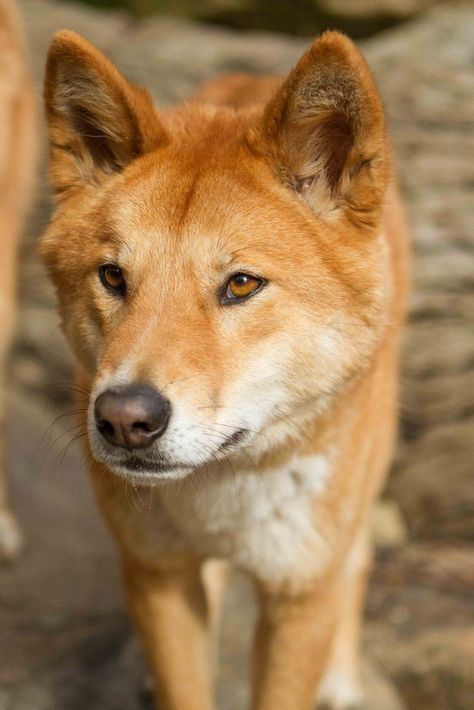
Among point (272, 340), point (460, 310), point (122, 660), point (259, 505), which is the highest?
point (272, 340)

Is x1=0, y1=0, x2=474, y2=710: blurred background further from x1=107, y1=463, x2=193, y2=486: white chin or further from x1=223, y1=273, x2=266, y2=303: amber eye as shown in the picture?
x1=223, y1=273, x2=266, y2=303: amber eye

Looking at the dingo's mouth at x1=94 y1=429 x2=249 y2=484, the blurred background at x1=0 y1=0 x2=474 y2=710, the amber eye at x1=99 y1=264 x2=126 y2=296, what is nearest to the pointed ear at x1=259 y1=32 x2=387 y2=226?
the amber eye at x1=99 y1=264 x2=126 y2=296

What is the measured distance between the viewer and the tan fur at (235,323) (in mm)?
2578

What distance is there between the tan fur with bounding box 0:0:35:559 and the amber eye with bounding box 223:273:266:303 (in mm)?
2310

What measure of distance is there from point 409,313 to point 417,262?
11.2 inches

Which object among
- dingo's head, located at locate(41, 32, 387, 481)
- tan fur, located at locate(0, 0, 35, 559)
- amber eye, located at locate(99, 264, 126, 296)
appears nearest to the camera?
dingo's head, located at locate(41, 32, 387, 481)

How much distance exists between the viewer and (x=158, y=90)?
620 cm

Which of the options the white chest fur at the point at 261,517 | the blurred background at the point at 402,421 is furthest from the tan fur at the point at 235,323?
the blurred background at the point at 402,421

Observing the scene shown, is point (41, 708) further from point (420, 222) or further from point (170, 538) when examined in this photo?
point (420, 222)

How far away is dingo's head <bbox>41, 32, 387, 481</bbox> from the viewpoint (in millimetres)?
2494

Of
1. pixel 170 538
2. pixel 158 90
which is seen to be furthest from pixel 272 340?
pixel 158 90

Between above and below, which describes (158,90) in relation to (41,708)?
above

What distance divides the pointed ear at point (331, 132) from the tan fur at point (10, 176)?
226 cm

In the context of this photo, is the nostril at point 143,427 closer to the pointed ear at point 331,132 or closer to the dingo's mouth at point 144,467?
the dingo's mouth at point 144,467
